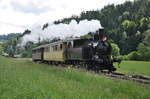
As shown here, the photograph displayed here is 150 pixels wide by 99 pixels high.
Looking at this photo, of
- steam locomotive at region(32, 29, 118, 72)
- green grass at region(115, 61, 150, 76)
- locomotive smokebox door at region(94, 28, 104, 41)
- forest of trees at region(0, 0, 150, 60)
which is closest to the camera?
steam locomotive at region(32, 29, 118, 72)

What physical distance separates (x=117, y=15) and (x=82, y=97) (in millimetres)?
159704

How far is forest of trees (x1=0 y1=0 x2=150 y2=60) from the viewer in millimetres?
86500

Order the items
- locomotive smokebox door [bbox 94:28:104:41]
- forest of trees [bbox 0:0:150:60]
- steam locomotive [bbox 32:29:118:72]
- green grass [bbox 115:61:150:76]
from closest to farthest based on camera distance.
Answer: steam locomotive [bbox 32:29:118:72]
locomotive smokebox door [bbox 94:28:104:41]
green grass [bbox 115:61:150:76]
forest of trees [bbox 0:0:150:60]

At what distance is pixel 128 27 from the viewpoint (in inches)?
4791

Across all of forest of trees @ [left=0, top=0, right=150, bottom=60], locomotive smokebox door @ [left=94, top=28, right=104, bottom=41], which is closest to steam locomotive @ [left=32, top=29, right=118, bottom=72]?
locomotive smokebox door @ [left=94, top=28, right=104, bottom=41]

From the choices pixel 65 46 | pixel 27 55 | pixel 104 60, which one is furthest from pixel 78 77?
pixel 27 55

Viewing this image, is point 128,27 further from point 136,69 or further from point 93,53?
point 93,53

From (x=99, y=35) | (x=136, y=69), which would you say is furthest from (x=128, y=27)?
(x=99, y=35)

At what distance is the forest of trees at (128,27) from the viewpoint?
8650 centimetres

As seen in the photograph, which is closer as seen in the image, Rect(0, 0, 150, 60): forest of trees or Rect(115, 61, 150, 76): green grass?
Rect(115, 61, 150, 76): green grass

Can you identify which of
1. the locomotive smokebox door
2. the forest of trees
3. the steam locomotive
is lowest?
the steam locomotive

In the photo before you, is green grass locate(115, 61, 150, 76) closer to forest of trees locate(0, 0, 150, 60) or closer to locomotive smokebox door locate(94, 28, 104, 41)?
locomotive smokebox door locate(94, 28, 104, 41)

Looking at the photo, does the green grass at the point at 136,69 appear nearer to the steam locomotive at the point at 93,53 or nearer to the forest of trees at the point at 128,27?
the steam locomotive at the point at 93,53

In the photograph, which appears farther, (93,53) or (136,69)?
(136,69)
